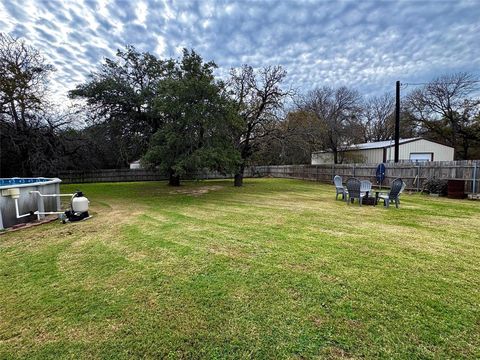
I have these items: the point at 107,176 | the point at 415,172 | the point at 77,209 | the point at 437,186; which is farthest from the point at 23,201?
the point at 107,176

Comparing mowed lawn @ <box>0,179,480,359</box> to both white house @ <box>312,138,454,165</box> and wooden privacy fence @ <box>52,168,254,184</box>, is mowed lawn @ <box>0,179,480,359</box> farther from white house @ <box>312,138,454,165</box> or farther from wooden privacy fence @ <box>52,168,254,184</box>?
wooden privacy fence @ <box>52,168,254,184</box>

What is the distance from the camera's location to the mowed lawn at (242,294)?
1.81 m

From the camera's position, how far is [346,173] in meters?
15.7

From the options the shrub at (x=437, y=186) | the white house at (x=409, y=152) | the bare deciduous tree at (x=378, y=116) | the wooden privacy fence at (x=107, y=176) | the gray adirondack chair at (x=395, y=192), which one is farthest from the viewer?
the bare deciduous tree at (x=378, y=116)

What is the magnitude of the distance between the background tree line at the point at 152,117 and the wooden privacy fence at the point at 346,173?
1.90 metres

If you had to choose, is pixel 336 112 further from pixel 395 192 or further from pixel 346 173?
pixel 395 192

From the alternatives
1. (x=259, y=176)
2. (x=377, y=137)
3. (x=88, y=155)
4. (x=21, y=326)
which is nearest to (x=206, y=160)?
(x=21, y=326)

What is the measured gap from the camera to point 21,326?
2051 mm

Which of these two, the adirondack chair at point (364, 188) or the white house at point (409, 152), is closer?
the adirondack chair at point (364, 188)

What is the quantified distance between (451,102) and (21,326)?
31064 millimetres

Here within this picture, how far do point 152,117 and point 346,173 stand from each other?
41.1ft

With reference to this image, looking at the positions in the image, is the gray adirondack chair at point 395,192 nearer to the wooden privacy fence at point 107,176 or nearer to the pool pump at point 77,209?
the pool pump at point 77,209

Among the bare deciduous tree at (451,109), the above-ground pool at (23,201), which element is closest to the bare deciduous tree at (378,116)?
the bare deciduous tree at (451,109)

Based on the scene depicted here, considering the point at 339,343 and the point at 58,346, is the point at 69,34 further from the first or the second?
the point at 339,343
